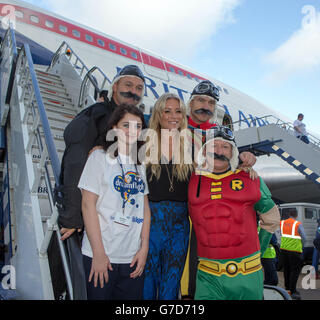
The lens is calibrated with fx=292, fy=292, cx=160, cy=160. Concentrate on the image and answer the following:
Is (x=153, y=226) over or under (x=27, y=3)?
under

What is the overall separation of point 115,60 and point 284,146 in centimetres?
711

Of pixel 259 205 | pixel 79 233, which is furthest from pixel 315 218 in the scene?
pixel 79 233

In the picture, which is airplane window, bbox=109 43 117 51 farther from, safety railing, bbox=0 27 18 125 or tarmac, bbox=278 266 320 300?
tarmac, bbox=278 266 320 300

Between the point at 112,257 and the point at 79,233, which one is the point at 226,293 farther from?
the point at 79,233

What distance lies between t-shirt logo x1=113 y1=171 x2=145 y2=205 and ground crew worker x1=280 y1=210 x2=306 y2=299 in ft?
21.0

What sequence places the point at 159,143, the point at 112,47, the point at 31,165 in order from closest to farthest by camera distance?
the point at 159,143
the point at 31,165
the point at 112,47

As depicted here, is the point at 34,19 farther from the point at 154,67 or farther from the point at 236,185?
the point at 236,185

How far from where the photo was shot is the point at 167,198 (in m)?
2.07

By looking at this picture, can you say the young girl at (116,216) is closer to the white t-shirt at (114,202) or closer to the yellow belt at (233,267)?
the white t-shirt at (114,202)

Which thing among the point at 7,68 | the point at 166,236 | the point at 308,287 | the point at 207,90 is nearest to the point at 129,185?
the point at 166,236

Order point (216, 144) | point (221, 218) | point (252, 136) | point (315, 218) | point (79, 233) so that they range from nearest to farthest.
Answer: point (79, 233), point (221, 218), point (216, 144), point (252, 136), point (315, 218)

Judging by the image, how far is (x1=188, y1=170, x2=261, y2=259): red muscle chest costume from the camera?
6.47ft
